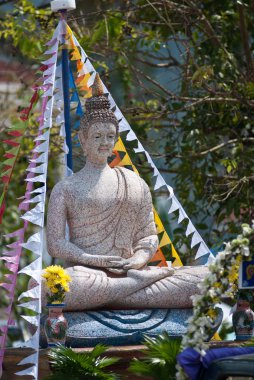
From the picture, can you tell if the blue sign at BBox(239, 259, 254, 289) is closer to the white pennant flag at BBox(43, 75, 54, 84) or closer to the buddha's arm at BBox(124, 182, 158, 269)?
the buddha's arm at BBox(124, 182, 158, 269)

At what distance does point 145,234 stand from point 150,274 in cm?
69

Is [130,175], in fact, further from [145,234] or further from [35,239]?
[35,239]

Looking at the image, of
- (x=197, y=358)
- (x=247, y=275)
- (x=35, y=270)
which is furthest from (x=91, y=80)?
(x=197, y=358)

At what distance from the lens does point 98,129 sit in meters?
11.9

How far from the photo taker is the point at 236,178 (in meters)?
14.6

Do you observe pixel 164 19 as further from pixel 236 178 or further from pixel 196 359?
pixel 196 359

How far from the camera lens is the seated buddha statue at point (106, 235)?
444 inches

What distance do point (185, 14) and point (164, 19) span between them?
27 cm

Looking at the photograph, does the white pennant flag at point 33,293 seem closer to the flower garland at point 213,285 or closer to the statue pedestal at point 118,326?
the statue pedestal at point 118,326

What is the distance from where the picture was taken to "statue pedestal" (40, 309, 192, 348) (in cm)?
1088

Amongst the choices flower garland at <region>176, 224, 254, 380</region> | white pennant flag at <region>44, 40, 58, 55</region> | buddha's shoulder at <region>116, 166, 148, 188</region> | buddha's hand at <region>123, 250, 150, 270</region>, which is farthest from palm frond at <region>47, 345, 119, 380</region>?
white pennant flag at <region>44, 40, 58, 55</region>

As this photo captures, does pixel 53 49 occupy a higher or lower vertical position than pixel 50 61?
higher

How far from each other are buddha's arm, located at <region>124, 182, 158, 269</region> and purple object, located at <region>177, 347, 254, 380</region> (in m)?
4.33

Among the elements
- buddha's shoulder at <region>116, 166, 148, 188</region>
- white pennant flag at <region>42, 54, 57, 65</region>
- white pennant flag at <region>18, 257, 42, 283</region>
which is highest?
white pennant flag at <region>42, 54, 57, 65</region>
